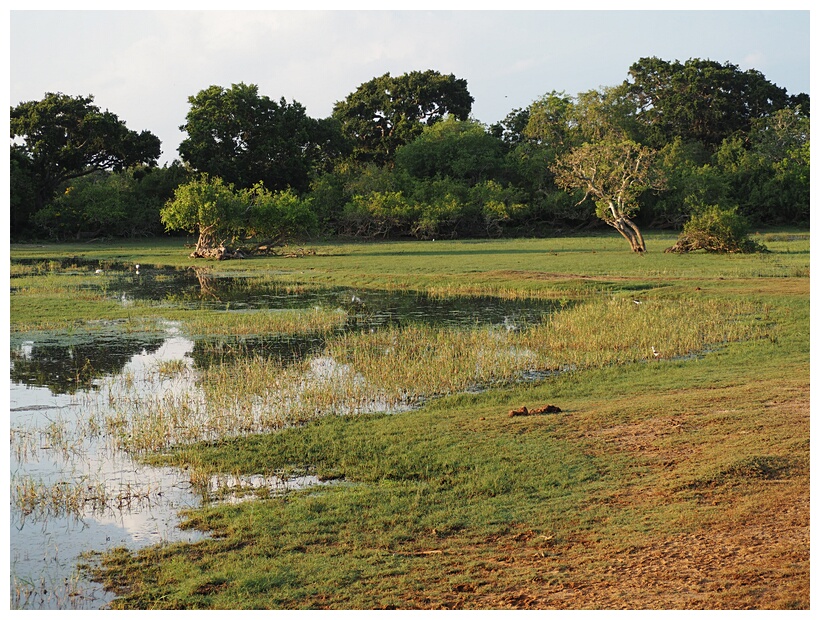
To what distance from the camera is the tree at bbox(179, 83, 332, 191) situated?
52.4 m

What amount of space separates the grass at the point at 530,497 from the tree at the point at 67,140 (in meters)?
40.8

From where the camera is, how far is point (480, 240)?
48250 mm

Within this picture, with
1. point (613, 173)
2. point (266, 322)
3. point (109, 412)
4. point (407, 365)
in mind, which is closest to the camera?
point (109, 412)

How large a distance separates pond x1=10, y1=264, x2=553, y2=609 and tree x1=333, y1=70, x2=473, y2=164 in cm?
4055

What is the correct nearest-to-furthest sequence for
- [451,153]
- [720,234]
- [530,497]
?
[530,497], [720,234], [451,153]

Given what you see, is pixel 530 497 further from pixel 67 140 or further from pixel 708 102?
pixel 708 102

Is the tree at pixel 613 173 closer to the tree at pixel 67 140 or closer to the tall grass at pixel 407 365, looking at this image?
the tall grass at pixel 407 365

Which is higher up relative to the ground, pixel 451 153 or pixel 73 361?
pixel 451 153

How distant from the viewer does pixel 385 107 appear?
6469 centimetres

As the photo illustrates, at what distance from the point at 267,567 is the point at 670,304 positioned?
15.4m

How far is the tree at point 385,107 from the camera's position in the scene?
63.9m

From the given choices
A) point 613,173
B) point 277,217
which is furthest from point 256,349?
point 613,173

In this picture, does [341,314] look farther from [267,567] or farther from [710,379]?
[267,567]

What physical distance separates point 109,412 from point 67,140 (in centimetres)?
4430
